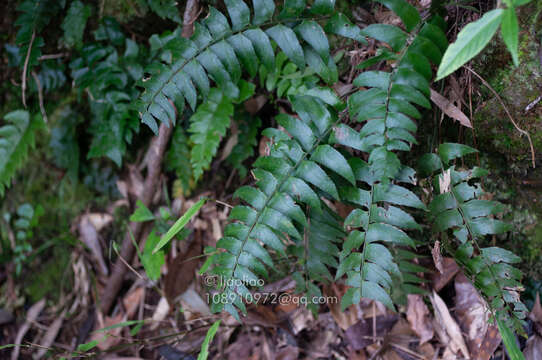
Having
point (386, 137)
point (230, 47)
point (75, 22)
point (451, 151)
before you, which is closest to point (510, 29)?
point (386, 137)

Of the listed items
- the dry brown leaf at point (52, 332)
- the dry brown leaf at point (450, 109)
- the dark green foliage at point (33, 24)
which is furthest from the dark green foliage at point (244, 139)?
the dry brown leaf at point (52, 332)

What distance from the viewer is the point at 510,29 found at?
1.00 m

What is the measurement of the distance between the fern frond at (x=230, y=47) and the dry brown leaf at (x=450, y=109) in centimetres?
40

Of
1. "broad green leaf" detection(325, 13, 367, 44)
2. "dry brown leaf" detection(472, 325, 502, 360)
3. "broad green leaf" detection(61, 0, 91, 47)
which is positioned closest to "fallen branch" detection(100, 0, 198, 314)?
"broad green leaf" detection(61, 0, 91, 47)

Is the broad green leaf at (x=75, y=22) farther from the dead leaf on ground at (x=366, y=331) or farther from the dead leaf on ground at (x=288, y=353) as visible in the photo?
the dead leaf on ground at (x=366, y=331)

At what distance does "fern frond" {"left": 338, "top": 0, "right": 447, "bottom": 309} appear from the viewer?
1.36 m

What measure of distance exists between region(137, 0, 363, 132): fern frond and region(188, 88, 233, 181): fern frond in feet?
1.65

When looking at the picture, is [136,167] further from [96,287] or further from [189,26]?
[189,26]

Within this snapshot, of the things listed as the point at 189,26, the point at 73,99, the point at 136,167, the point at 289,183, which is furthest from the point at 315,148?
the point at 73,99

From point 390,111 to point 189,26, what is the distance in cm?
115

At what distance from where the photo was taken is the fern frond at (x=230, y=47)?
60.6 inches

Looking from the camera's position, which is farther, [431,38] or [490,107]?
[490,107]

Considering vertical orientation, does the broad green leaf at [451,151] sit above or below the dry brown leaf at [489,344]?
above

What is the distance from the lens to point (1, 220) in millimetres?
3137
